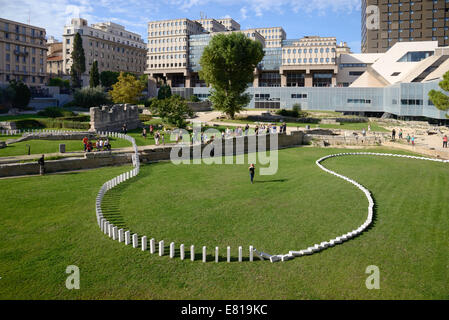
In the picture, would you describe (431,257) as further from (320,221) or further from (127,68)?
(127,68)

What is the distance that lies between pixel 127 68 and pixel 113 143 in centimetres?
9398

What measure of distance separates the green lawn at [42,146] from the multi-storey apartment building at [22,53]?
179ft

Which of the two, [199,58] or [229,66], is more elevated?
[199,58]

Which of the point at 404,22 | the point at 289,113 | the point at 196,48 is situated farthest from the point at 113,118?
the point at 404,22

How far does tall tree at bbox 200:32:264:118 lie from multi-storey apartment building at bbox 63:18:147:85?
50340 mm

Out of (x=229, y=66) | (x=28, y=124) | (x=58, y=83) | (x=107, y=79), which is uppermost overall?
(x=107, y=79)

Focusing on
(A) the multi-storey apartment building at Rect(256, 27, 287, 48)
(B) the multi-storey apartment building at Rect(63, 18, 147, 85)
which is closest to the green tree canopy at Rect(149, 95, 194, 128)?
(B) the multi-storey apartment building at Rect(63, 18, 147, 85)

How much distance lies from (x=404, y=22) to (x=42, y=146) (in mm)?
117166

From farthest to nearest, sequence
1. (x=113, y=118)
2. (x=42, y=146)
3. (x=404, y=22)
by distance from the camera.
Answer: (x=404, y=22) → (x=113, y=118) → (x=42, y=146)

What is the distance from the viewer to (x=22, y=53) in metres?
89.2

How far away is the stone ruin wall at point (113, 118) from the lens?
4450 cm

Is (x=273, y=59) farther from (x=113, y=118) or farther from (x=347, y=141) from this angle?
(x=113, y=118)

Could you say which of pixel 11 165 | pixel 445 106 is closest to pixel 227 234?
pixel 11 165

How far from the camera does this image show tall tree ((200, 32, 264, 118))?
2579 inches
